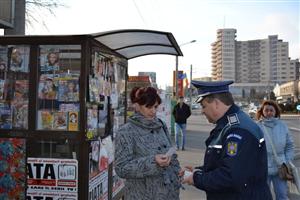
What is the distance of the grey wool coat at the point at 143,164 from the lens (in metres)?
3.07

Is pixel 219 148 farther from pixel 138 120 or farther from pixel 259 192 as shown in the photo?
pixel 138 120

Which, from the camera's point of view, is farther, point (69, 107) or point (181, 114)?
point (181, 114)

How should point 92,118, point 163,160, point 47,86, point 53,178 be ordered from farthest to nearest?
point 92,118, point 47,86, point 53,178, point 163,160

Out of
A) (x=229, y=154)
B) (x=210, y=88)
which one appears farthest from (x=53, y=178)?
(x=229, y=154)

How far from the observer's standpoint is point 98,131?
184 inches

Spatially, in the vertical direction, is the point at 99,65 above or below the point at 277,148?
above

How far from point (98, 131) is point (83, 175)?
2.15 ft

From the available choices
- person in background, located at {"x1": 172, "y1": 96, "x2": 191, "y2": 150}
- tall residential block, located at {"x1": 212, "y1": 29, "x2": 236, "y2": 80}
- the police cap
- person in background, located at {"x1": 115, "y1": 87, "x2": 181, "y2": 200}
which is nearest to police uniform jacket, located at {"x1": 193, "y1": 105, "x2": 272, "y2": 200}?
the police cap

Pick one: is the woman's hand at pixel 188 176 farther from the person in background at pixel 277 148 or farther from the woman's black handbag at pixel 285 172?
the person in background at pixel 277 148

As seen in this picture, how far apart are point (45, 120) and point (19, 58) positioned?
75cm

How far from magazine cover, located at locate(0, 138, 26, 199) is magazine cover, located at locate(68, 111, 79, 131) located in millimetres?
547

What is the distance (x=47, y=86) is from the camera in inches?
170

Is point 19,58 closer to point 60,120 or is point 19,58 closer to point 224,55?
point 60,120

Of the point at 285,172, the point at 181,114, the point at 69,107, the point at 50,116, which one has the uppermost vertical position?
the point at 69,107
